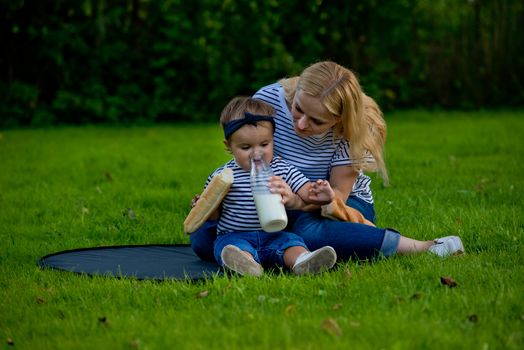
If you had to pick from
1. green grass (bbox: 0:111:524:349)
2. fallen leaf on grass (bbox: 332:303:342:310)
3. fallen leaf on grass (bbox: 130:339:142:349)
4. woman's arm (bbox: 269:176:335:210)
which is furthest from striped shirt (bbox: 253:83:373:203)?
fallen leaf on grass (bbox: 130:339:142:349)

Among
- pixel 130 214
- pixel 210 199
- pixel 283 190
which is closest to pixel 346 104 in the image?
pixel 283 190

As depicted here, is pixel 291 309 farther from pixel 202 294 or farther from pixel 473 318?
pixel 473 318

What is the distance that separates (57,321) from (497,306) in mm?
1796

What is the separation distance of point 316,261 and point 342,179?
733 mm

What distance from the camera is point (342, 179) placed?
189 inches

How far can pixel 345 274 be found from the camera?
414cm

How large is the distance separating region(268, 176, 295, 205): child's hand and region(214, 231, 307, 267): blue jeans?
0.73 feet

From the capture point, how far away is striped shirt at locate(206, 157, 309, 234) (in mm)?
4586

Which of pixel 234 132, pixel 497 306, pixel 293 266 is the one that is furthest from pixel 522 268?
pixel 234 132

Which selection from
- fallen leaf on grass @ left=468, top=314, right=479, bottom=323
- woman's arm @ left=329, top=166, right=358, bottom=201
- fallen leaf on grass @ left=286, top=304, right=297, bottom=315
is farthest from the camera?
woman's arm @ left=329, top=166, right=358, bottom=201

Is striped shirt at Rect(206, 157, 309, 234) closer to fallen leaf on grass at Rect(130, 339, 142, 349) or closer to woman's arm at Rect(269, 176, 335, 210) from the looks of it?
woman's arm at Rect(269, 176, 335, 210)

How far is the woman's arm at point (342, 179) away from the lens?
15.7 ft

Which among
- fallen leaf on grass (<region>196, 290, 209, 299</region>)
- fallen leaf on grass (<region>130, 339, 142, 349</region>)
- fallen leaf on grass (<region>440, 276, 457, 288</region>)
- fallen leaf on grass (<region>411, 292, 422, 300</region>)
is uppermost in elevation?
fallen leaf on grass (<region>130, 339, 142, 349</region>)

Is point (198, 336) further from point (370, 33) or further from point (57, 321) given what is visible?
point (370, 33)
